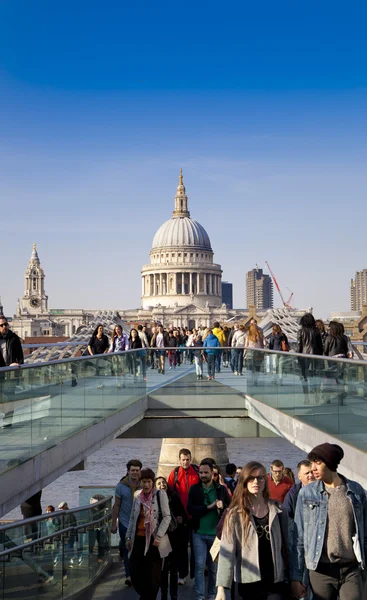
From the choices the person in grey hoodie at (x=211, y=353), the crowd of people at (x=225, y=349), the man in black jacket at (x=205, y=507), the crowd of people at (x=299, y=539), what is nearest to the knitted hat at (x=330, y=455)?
the crowd of people at (x=299, y=539)

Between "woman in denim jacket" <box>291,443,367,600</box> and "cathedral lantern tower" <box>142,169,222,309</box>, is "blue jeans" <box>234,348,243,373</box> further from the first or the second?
"cathedral lantern tower" <box>142,169,222,309</box>

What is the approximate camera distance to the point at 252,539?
616 centimetres

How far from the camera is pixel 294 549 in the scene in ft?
20.7

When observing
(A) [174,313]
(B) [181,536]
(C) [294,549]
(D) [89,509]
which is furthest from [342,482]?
(A) [174,313]

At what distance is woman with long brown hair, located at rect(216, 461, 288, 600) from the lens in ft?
20.2

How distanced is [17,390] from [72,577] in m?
2.30

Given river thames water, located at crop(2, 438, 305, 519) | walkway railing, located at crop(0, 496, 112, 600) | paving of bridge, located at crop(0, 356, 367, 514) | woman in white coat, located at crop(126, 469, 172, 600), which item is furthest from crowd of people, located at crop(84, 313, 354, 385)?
river thames water, located at crop(2, 438, 305, 519)

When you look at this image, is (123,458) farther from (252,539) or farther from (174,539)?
(252,539)

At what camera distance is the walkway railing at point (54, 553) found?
8211 millimetres

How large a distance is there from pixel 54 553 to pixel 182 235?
17736 centimetres

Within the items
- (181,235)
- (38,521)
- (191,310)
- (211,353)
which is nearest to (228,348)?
(211,353)

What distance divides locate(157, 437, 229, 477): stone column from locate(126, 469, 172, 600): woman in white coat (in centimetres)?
2674

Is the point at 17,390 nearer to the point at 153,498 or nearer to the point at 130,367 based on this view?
the point at 153,498

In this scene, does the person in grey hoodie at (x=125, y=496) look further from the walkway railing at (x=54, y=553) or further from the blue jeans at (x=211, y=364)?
the blue jeans at (x=211, y=364)
